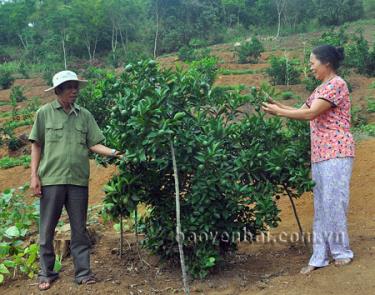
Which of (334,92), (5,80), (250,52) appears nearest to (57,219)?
(334,92)

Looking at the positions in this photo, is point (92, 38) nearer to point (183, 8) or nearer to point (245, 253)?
point (183, 8)

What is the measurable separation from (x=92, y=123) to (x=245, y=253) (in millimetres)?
1839

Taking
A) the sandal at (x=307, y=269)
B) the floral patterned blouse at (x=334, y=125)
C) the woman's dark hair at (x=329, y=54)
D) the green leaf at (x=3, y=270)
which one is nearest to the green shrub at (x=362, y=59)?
the woman's dark hair at (x=329, y=54)

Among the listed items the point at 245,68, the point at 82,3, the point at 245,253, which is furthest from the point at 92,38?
the point at 245,253

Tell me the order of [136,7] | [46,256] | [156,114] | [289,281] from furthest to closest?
1. [136,7]
2. [46,256]
3. [289,281]
4. [156,114]

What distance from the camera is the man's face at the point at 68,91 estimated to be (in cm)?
395

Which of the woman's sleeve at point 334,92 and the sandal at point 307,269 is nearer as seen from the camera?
the woman's sleeve at point 334,92

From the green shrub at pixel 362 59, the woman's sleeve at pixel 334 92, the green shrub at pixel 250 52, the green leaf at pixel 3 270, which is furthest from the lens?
the green shrub at pixel 250 52

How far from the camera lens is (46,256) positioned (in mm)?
4031

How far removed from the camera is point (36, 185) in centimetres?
394

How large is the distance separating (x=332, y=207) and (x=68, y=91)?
2.19m

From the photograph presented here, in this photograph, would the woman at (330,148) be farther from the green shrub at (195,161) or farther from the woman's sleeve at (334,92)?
the green shrub at (195,161)

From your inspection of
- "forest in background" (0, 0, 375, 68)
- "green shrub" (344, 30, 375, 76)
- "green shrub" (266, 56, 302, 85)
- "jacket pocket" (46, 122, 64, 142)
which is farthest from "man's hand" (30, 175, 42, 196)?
"forest in background" (0, 0, 375, 68)

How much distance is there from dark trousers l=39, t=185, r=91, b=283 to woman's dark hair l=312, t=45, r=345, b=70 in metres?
2.08
